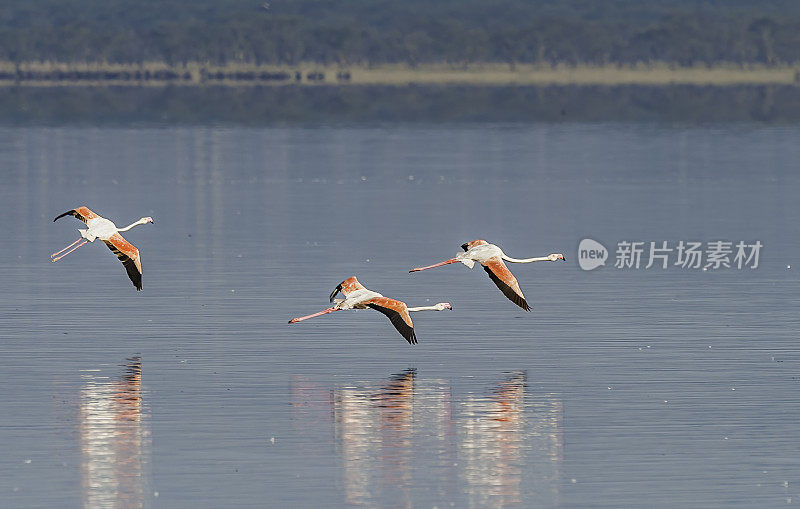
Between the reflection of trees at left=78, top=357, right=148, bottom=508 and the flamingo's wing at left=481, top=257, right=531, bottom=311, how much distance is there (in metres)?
4.31

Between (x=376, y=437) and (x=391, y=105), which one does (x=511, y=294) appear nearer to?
(x=376, y=437)

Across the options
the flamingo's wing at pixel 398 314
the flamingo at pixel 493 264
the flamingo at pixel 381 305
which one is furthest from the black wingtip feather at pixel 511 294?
the flamingo's wing at pixel 398 314

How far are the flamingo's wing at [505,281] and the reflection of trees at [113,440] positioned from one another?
170 inches

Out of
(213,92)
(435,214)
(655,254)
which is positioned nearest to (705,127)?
(435,214)

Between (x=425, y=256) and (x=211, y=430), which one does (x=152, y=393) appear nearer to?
(x=211, y=430)

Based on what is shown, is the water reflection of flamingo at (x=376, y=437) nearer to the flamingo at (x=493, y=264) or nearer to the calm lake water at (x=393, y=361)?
the calm lake water at (x=393, y=361)

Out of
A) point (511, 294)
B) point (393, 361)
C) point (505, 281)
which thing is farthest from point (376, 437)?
point (393, 361)

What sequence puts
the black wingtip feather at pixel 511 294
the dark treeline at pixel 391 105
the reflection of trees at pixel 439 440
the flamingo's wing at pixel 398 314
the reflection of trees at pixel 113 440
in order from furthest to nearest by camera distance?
1. the dark treeline at pixel 391 105
2. the black wingtip feather at pixel 511 294
3. the flamingo's wing at pixel 398 314
4. the reflection of trees at pixel 439 440
5. the reflection of trees at pixel 113 440

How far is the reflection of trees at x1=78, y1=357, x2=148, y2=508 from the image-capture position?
17.1m

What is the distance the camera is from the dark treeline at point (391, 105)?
110 metres

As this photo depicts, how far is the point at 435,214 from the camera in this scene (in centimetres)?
4581

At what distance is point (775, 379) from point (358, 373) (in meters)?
4.79

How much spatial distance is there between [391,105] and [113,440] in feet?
383

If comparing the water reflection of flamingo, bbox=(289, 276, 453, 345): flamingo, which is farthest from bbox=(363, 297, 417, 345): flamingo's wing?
Result: the water reflection of flamingo
